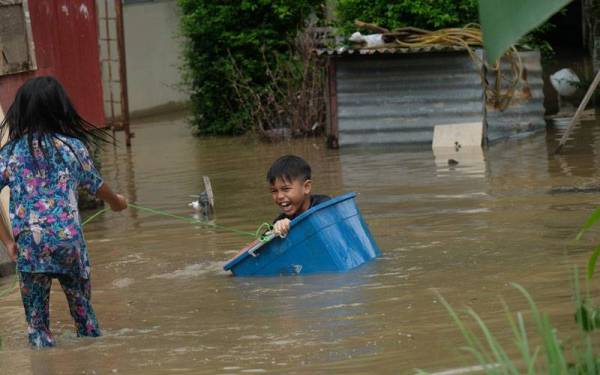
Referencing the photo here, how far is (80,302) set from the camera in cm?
611

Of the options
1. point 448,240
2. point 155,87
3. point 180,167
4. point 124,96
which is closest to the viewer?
point 448,240

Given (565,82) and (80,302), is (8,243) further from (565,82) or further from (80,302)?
(565,82)

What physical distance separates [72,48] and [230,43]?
5.94m

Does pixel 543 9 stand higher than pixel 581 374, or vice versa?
pixel 543 9

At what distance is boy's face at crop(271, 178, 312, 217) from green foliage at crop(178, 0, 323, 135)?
1247cm

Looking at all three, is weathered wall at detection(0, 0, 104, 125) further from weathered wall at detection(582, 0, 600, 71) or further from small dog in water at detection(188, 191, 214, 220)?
weathered wall at detection(582, 0, 600, 71)

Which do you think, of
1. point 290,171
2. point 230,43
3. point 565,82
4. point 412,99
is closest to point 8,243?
point 290,171

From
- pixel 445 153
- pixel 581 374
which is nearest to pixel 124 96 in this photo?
pixel 445 153

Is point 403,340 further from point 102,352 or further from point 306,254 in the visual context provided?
point 306,254

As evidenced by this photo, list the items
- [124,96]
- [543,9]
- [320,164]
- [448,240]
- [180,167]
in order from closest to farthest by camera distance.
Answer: [543,9]
[448,240]
[320,164]
[180,167]
[124,96]

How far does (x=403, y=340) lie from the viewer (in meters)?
5.67

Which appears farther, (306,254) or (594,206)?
(594,206)

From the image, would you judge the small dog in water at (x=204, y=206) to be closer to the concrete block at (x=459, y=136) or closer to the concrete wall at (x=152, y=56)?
the concrete block at (x=459, y=136)

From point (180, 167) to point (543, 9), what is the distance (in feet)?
46.1
